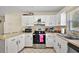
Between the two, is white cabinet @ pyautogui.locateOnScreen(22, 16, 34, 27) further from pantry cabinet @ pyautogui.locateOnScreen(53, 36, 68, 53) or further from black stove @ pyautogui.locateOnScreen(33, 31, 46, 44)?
pantry cabinet @ pyautogui.locateOnScreen(53, 36, 68, 53)

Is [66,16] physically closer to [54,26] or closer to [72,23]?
[72,23]

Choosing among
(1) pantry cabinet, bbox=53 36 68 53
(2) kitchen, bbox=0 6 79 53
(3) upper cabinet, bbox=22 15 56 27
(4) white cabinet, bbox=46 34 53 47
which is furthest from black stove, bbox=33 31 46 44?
(1) pantry cabinet, bbox=53 36 68 53

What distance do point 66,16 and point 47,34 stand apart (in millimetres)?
1240

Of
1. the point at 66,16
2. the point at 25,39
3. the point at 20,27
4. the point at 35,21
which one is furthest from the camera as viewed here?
the point at 25,39

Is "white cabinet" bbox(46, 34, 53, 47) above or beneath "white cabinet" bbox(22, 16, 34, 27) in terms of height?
beneath

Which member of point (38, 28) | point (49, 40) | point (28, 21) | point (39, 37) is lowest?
point (49, 40)

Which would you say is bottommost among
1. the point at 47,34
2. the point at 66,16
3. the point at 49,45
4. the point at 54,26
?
the point at 49,45

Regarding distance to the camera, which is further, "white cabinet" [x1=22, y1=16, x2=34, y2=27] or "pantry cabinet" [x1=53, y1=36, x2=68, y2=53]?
"white cabinet" [x1=22, y1=16, x2=34, y2=27]

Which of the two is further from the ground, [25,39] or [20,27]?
[20,27]

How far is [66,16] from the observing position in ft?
12.9

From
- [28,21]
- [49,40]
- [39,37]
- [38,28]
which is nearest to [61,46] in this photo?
[39,37]

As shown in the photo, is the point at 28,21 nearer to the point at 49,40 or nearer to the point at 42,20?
the point at 42,20
